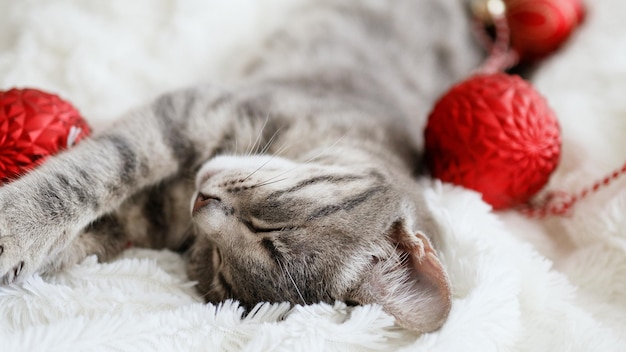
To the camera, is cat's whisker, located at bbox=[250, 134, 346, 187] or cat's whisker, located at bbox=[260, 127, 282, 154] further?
cat's whisker, located at bbox=[260, 127, 282, 154]

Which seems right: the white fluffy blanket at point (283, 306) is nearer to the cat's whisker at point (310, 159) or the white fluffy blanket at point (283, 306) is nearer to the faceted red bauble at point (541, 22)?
the faceted red bauble at point (541, 22)

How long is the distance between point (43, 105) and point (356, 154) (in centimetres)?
63

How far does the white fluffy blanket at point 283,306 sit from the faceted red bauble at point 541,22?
53mm

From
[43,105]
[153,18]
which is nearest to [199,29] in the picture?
[153,18]

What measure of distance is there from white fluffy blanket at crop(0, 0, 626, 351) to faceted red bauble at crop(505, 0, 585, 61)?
0.05 meters

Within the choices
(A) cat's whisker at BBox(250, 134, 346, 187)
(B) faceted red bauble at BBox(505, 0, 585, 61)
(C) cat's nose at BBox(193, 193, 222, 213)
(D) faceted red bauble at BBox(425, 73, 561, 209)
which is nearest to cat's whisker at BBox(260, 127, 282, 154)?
(A) cat's whisker at BBox(250, 134, 346, 187)

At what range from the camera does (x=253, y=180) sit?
3.17 ft

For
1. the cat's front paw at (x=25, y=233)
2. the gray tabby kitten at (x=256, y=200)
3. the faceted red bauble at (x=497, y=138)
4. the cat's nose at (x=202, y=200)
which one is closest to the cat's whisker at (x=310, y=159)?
the gray tabby kitten at (x=256, y=200)

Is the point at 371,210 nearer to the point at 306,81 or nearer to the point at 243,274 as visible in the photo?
the point at 243,274

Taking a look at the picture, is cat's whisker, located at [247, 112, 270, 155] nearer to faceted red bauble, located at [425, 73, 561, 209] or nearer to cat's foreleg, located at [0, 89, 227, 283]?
cat's foreleg, located at [0, 89, 227, 283]

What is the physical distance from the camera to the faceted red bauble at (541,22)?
1427 mm

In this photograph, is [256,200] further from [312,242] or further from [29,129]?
[29,129]

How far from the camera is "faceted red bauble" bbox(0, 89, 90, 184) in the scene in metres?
0.89

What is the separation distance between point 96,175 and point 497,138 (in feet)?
2.62
